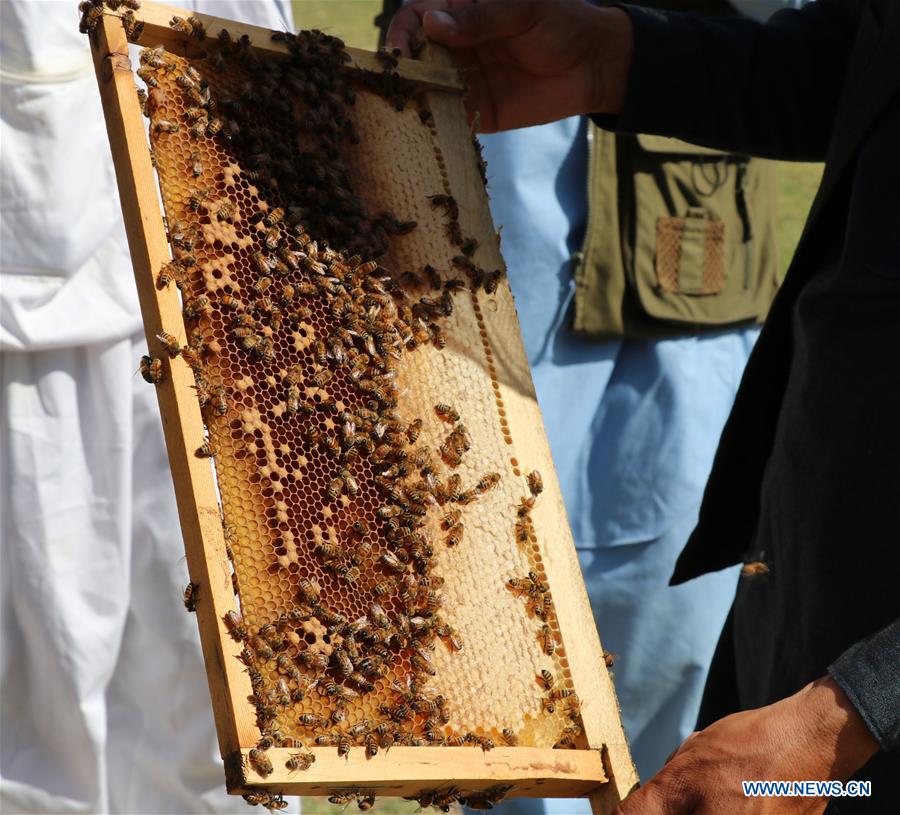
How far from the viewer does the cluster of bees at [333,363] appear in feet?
6.59

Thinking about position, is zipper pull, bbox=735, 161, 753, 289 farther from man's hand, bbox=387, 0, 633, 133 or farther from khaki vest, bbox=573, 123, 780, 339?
man's hand, bbox=387, 0, 633, 133

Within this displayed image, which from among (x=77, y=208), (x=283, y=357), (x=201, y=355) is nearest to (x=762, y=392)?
(x=283, y=357)

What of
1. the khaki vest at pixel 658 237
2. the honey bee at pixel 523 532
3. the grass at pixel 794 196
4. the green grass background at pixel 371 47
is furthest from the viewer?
the grass at pixel 794 196

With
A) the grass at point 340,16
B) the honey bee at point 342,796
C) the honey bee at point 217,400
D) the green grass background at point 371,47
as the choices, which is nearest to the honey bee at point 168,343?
the honey bee at point 217,400

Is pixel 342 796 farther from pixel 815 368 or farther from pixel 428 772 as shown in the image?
pixel 815 368

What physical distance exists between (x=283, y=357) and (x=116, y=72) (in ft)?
2.33

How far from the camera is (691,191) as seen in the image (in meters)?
4.46

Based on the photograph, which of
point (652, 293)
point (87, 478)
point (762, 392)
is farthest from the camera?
point (652, 293)

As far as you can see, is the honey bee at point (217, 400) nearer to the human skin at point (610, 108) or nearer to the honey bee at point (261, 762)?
the honey bee at point (261, 762)

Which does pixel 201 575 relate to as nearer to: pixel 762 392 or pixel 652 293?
pixel 762 392

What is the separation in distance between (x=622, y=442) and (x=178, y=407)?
113 inches

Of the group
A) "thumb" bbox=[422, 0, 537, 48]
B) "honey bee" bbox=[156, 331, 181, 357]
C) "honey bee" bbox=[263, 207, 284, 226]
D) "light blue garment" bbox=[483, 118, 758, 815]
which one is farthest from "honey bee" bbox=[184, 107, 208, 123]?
"light blue garment" bbox=[483, 118, 758, 815]

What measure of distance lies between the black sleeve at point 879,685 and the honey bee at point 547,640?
0.61 meters

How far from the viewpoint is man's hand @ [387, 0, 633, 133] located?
2764mm
